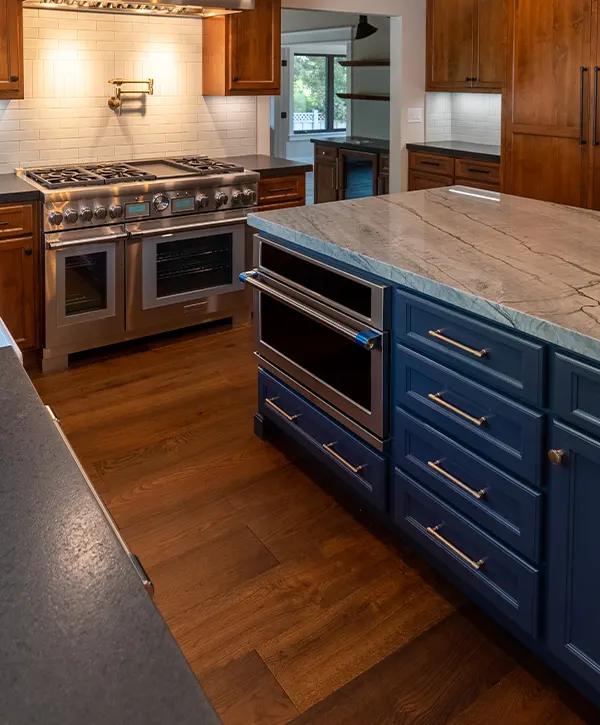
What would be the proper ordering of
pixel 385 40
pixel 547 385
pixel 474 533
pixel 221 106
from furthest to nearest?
1. pixel 385 40
2. pixel 221 106
3. pixel 474 533
4. pixel 547 385

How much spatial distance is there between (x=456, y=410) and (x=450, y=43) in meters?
4.69

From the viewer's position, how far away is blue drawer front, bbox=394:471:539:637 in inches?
74.2

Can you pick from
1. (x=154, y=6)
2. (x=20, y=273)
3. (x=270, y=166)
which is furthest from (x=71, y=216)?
(x=270, y=166)

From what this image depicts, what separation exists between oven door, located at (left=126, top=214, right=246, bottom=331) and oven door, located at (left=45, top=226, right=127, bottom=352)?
0.26 feet

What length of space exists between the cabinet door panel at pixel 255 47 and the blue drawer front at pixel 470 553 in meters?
3.30

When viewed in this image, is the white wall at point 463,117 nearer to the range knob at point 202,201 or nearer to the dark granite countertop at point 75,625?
the range knob at point 202,201

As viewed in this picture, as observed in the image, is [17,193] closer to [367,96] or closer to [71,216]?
[71,216]

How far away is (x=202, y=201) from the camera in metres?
4.37

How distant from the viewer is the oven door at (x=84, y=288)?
395 centimetres

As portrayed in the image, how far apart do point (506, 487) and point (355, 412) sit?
27.8 inches

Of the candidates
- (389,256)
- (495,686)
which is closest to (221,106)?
(389,256)

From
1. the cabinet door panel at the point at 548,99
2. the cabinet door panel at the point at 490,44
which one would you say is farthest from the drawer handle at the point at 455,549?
the cabinet door panel at the point at 490,44

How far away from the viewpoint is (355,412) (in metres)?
2.50

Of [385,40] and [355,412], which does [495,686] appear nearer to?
[355,412]
